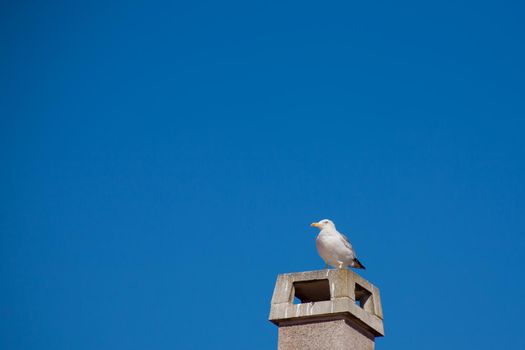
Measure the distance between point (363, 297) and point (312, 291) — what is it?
1.02 meters

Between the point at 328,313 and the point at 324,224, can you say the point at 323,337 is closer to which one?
the point at 328,313

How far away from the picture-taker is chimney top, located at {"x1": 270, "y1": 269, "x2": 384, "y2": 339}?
1408 centimetres

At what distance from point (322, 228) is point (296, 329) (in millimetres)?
3151

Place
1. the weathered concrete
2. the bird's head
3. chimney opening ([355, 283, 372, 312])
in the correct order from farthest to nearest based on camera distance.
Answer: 1. the bird's head
2. chimney opening ([355, 283, 372, 312])
3. the weathered concrete

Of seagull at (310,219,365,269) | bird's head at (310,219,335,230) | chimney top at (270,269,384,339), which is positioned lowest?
chimney top at (270,269,384,339)

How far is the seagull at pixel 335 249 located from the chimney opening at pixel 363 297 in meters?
0.87

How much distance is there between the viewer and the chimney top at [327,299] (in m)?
14.1

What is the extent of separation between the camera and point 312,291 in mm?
15367

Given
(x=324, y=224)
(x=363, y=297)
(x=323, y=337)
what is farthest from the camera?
(x=324, y=224)

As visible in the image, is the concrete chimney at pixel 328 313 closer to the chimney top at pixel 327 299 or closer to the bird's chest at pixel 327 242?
the chimney top at pixel 327 299

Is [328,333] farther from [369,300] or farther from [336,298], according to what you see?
[369,300]

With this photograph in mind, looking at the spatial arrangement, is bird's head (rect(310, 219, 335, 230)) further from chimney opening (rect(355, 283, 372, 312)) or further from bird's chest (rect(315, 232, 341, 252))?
chimney opening (rect(355, 283, 372, 312))

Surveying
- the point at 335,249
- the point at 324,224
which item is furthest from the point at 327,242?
the point at 324,224

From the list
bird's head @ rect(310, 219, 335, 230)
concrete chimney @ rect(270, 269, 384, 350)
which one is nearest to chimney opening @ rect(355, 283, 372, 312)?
concrete chimney @ rect(270, 269, 384, 350)
